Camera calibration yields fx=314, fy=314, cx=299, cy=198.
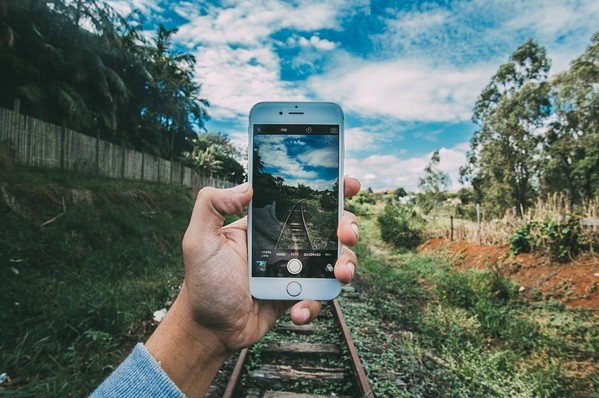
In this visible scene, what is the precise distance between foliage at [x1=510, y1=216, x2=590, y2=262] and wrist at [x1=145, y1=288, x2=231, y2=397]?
8.80 meters

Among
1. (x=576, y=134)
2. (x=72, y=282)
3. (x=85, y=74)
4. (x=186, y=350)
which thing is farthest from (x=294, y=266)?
(x=576, y=134)

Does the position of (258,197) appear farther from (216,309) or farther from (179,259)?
(179,259)

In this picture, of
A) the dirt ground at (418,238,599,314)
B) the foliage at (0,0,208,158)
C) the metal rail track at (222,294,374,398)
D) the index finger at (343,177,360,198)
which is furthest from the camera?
the foliage at (0,0,208,158)

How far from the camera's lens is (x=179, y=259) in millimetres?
8266

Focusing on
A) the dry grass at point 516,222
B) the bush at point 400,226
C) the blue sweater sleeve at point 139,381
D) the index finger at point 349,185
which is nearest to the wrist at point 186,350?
the blue sweater sleeve at point 139,381

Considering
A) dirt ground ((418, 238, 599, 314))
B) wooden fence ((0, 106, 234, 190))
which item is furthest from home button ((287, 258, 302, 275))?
Answer: wooden fence ((0, 106, 234, 190))

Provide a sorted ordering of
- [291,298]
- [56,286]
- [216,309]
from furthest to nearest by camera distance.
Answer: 1. [56,286]
2. [291,298]
3. [216,309]

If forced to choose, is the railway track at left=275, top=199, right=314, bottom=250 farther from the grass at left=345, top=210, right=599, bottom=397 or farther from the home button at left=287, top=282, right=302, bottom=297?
the grass at left=345, top=210, right=599, bottom=397

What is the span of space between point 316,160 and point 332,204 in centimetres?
30

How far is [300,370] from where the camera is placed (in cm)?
352

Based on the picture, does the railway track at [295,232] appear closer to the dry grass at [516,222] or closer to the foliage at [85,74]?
the dry grass at [516,222]

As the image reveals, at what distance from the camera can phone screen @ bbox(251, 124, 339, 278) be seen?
1.99 meters

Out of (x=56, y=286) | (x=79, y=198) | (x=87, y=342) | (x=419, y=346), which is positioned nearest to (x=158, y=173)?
(x=79, y=198)

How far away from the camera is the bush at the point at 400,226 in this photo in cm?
1466
